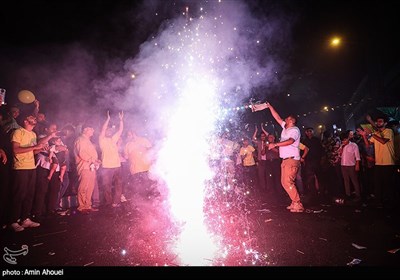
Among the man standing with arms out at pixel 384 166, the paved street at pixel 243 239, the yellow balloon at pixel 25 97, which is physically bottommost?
the paved street at pixel 243 239

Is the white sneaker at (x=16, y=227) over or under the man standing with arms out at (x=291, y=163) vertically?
under

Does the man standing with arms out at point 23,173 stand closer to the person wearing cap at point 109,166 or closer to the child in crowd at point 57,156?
the child in crowd at point 57,156

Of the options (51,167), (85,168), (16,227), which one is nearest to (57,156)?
(51,167)

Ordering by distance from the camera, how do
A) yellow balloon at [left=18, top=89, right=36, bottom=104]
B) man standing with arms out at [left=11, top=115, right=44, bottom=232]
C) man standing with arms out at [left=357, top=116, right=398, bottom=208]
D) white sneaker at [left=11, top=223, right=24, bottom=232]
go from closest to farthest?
white sneaker at [left=11, top=223, right=24, bottom=232]
man standing with arms out at [left=11, top=115, right=44, bottom=232]
man standing with arms out at [left=357, top=116, right=398, bottom=208]
yellow balloon at [left=18, top=89, right=36, bottom=104]

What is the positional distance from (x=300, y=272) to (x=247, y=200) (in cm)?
435

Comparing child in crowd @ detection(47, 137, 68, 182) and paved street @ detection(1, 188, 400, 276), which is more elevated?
child in crowd @ detection(47, 137, 68, 182)

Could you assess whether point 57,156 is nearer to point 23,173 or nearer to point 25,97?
point 23,173

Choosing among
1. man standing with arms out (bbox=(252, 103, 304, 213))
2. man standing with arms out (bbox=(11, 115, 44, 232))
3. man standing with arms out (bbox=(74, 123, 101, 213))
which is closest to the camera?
man standing with arms out (bbox=(11, 115, 44, 232))

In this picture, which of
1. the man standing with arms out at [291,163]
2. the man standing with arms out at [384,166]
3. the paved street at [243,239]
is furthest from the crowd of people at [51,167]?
the man standing with arms out at [384,166]

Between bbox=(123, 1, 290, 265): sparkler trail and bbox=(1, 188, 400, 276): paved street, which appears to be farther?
bbox=(123, 1, 290, 265): sparkler trail

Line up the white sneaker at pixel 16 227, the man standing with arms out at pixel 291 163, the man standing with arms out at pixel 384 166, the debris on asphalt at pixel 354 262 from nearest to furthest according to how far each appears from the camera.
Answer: the debris on asphalt at pixel 354 262 → the white sneaker at pixel 16 227 → the man standing with arms out at pixel 291 163 → the man standing with arms out at pixel 384 166

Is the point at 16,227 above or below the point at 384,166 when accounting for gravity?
below

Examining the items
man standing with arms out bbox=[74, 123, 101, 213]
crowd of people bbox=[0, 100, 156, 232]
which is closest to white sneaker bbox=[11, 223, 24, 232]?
crowd of people bbox=[0, 100, 156, 232]

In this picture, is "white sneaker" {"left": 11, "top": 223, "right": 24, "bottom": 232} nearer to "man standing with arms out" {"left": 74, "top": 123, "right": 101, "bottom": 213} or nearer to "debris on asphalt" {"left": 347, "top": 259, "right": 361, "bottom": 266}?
"man standing with arms out" {"left": 74, "top": 123, "right": 101, "bottom": 213}
